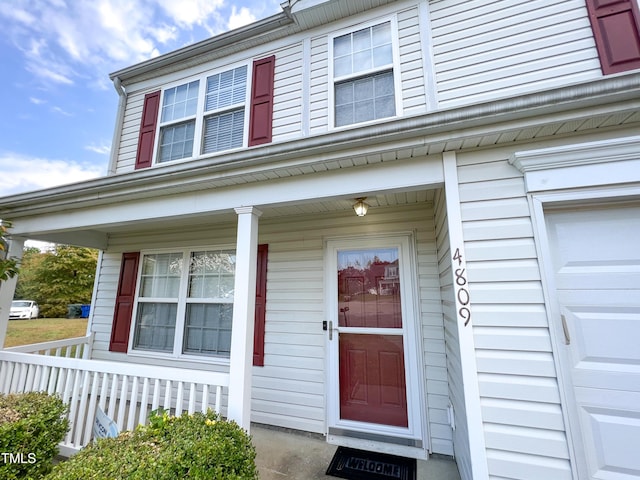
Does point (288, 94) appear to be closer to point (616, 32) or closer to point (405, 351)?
point (616, 32)

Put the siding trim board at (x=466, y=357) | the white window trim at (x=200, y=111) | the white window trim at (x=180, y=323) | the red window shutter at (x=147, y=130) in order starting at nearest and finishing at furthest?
the siding trim board at (x=466, y=357), the white window trim at (x=180, y=323), the white window trim at (x=200, y=111), the red window shutter at (x=147, y=130)

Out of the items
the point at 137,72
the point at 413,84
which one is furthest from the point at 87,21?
the point at 413,84

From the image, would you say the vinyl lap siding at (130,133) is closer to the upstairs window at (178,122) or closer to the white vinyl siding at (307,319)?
the upstairs window at (178,122)

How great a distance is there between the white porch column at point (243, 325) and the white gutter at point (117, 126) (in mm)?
3315

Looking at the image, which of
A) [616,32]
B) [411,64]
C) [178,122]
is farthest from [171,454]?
[616,32]

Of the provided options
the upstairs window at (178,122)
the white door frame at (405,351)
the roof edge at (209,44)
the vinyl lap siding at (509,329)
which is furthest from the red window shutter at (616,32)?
the upstairs window at (178,122)

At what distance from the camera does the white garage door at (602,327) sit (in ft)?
4.69

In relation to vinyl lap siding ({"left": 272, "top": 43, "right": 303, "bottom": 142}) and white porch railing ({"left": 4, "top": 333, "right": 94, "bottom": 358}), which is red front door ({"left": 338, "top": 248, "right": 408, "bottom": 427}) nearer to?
vinyl lap siding ({"left": 272, "top": 43, "right": 303, "bottom": 142})

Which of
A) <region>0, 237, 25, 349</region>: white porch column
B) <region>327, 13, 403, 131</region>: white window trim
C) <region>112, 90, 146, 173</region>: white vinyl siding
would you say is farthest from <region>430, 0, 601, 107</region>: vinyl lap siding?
<region>0, 237, 25, 349</region>: white porch column

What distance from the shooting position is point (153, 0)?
16.1 feet

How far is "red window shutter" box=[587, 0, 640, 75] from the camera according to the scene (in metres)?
2.35

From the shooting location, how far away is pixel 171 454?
4.88ft

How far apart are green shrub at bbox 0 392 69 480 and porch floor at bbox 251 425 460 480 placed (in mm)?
1469

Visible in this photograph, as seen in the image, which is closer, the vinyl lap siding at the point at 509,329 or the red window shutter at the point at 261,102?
the vinyl lap siding at the point at 509,329
